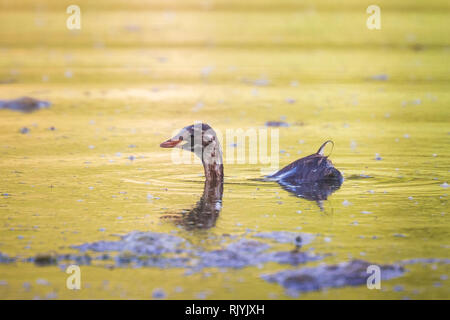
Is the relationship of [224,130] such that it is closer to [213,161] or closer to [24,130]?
[24,130]

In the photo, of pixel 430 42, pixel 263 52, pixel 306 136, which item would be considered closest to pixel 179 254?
pixel 306 136

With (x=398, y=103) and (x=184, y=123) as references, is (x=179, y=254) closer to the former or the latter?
(x=184, y=123)

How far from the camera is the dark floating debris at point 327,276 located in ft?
19.5

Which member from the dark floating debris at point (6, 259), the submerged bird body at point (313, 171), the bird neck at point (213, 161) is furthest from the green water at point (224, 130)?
the submerged bird body at point (313, 171)

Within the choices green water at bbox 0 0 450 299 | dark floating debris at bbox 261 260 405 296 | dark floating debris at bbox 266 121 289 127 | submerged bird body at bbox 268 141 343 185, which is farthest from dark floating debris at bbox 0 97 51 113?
dark floating debris at bbox 261 260 405 296

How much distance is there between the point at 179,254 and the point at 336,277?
134cm

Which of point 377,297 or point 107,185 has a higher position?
point 107,185

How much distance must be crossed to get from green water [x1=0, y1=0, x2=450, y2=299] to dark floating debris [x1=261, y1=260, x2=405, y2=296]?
0.11 m

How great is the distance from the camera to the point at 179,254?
6.61 meters

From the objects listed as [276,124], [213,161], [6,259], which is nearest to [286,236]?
[213,161]

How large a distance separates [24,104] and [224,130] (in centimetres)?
457

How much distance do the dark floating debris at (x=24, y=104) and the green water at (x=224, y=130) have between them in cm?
34

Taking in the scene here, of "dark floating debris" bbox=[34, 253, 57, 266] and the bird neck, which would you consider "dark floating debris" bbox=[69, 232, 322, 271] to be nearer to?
"dark floating debris" bbox=[34, 253, 57, 266]

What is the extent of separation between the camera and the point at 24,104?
50.1ft
